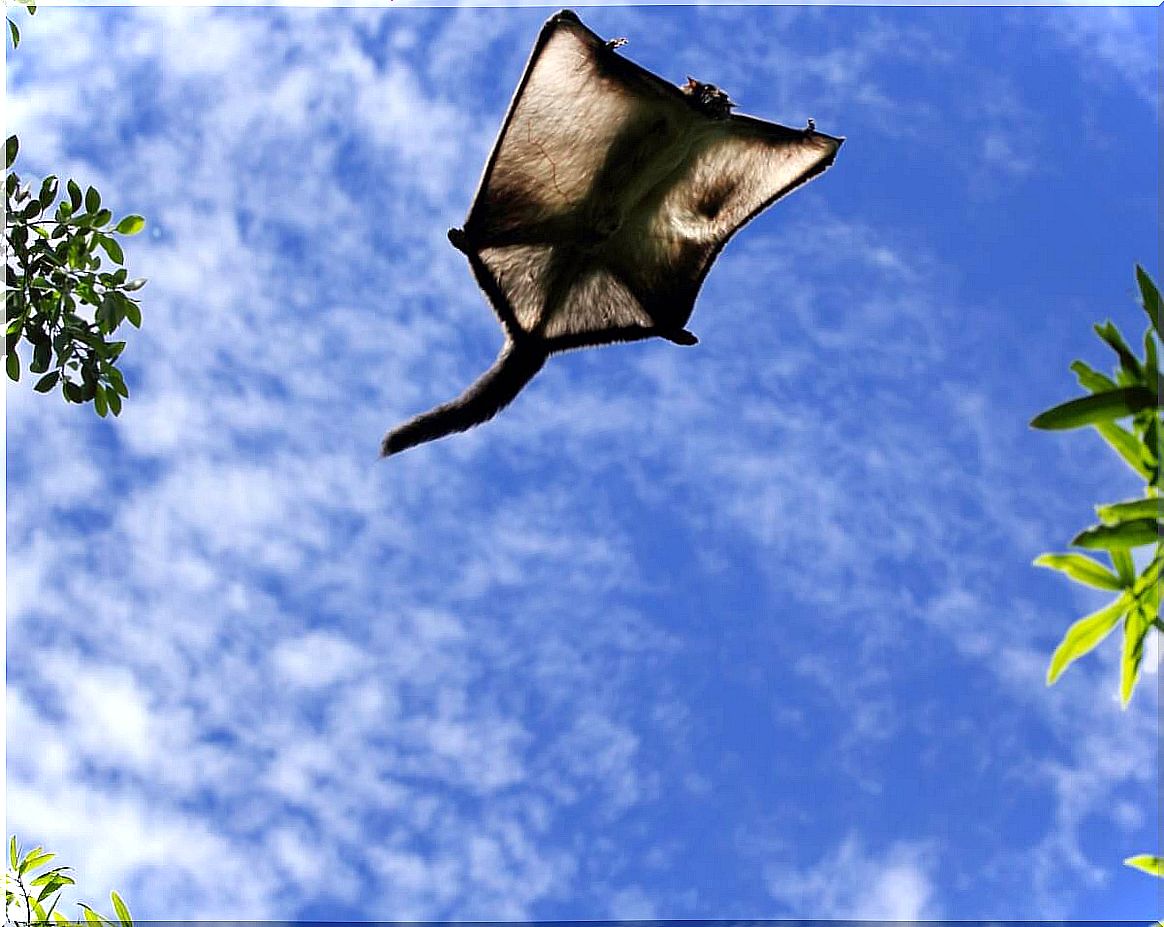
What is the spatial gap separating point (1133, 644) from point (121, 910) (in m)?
4.39

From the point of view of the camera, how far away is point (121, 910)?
4.64 metres

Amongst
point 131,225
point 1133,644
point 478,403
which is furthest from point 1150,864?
point 131,225

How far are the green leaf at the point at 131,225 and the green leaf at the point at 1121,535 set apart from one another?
499cm

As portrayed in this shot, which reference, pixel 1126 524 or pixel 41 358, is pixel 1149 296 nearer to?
pixel 1126 524

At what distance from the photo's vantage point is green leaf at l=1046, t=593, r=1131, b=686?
7.98 feet

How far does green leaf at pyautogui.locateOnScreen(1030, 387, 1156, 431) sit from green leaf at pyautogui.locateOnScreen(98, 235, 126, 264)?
4.70m

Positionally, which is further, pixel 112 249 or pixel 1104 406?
pixel 112 249

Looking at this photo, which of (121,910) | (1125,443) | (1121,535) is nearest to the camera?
(1121,535)

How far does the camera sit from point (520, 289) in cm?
616

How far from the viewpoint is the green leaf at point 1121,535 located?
7.56 ft

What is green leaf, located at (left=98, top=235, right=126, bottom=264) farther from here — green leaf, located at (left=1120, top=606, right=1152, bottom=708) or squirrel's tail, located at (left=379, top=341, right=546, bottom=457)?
green leaf, located at (left=1120, top=606, right=1152, bottom=708)


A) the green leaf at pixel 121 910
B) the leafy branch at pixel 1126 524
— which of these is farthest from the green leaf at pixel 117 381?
the leafy branch at pixel 1126 524

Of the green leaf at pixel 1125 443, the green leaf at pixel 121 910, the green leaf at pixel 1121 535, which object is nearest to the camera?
the green leaf at pixel 1121 535

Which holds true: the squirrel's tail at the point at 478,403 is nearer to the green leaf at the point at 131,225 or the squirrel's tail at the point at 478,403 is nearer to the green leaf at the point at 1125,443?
the green leaf at the point at 131,225
